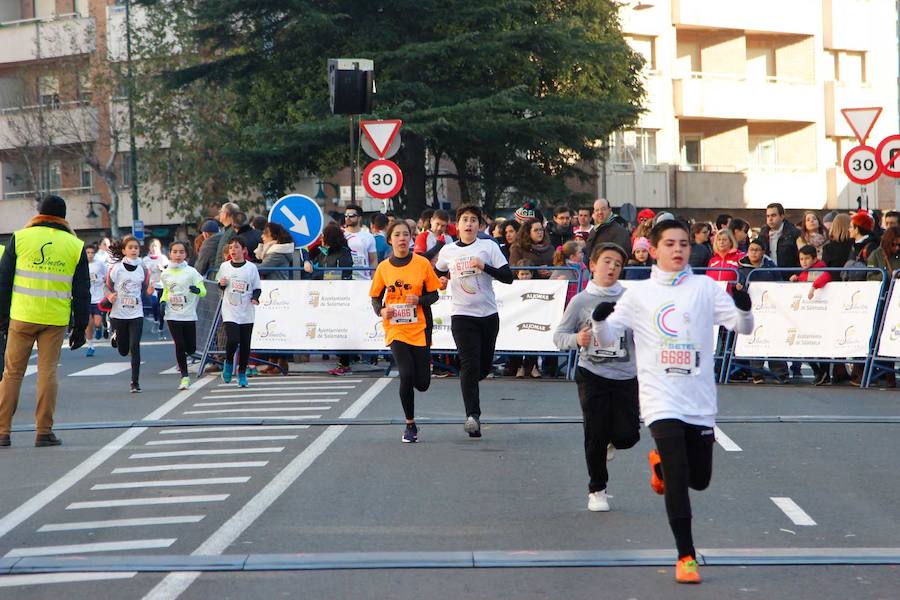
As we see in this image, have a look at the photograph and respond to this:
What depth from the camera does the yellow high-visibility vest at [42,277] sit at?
12.9 metres

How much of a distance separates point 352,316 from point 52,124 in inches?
1629

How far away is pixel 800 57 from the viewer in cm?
5947

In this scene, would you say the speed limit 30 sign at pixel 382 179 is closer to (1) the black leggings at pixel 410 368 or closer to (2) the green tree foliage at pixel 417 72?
(1) the black leggings at pixel 410 368

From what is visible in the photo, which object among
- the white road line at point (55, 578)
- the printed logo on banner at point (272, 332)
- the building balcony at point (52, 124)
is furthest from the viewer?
the building balcony at point (52, 124)

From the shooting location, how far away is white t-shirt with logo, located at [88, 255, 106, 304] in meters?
27.5

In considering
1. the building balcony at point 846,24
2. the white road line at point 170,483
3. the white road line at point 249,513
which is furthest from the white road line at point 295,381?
the building balcony at point 846,24

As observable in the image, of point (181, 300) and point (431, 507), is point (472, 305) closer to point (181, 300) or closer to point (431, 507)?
point (431, 507)

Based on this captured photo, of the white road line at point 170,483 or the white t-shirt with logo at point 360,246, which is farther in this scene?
the white t-shirt with logo at point 360,246

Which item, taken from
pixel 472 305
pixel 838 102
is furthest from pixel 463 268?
pixel 838 102

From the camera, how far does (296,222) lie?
830 inches

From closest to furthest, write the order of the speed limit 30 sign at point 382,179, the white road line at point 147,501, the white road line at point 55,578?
the white road line at point 55,578
the white road line at point 147,501
the speed limit 30 sign at point 382,179

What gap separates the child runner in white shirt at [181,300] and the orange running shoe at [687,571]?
10831 millimetres

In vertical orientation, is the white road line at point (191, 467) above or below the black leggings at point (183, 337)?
below

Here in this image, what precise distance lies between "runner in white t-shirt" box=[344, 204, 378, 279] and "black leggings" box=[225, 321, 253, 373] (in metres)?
3.05
